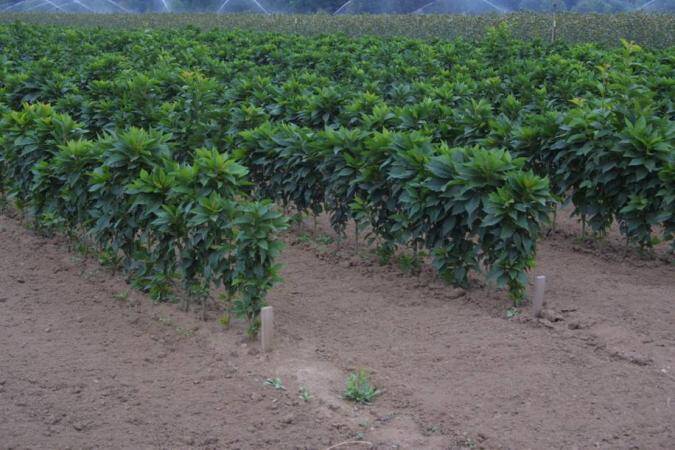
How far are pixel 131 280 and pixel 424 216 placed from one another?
2302 millimetres

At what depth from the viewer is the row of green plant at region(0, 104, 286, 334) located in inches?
220

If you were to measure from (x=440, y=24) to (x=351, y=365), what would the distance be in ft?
66.3

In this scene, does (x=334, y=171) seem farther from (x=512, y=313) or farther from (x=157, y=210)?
(x=512, y=313)

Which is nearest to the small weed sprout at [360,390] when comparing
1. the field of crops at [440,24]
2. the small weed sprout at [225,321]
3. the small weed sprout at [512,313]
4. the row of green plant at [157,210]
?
the row of green plant at [157,210]

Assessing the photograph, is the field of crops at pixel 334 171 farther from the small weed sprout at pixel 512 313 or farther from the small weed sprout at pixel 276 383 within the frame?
the small weed sprout at pixel 276 383

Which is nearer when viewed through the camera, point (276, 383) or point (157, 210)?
point (276, 383)

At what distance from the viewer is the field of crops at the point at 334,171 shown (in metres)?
5.96

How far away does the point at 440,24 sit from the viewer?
2428cm

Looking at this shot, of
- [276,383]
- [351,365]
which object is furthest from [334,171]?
[276,383]

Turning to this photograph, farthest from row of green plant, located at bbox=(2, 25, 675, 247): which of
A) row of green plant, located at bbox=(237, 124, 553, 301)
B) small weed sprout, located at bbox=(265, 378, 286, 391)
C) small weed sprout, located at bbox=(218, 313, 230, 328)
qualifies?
small weed sprout, located at bbox=(265, 378, 286, 391)

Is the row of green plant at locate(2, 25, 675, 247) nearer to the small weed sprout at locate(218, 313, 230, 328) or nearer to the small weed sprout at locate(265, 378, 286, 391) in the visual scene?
the small weed sprout at locate(218, 313, 230, 328)

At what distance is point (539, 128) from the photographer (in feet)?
24.9

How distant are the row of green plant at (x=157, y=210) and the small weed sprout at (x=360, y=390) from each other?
0.93 metres

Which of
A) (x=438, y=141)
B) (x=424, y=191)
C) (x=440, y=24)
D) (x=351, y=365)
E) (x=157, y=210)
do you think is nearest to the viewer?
(x=351, y=365)
